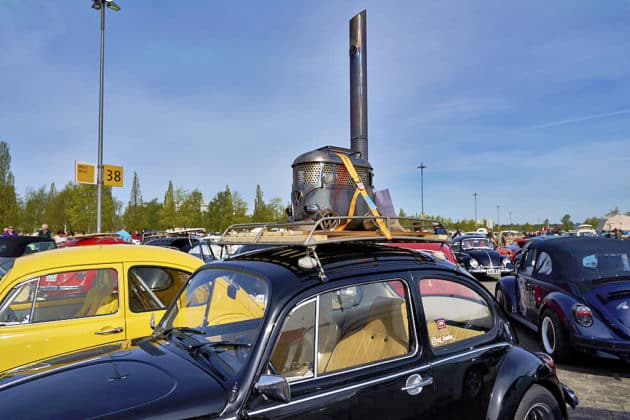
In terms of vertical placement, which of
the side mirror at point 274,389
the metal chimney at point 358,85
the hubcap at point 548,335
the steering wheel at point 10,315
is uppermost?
the metal chimney at point 358,85

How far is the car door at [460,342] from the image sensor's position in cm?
268

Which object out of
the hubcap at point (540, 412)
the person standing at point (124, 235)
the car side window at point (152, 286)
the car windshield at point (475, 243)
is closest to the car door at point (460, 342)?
the hubcap at point (540, 412)

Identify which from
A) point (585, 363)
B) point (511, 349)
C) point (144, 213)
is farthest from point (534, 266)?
point (144, 213)

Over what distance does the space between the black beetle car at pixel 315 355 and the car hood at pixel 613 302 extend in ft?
8.13

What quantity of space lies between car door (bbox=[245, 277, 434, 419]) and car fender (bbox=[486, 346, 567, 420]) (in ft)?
1.92

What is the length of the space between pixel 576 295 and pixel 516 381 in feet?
11.3

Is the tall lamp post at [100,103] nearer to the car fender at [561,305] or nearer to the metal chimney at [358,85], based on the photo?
the metal chimney at [358,85]

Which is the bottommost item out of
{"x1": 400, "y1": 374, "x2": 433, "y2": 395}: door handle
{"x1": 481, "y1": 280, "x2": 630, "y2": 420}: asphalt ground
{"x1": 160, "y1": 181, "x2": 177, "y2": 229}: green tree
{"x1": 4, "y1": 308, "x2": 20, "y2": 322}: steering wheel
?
{"x1": 481, "y1": 280, "x2": 630, "y2": 420}: asphalt ground

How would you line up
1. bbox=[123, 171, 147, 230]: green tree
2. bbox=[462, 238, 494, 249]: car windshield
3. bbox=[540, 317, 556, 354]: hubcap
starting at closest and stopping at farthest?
bbox=[540, 317, 556, 354]: hubcap → bbox=[462, 238, 494, 249]: car windshield → bbox=[123, 171, 147, 230]: green tree

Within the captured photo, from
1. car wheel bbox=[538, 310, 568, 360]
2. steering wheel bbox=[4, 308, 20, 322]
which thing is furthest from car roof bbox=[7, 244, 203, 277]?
car wheel bbox=[538, 310, 568, 360]

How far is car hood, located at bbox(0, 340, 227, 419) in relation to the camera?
6.23ft

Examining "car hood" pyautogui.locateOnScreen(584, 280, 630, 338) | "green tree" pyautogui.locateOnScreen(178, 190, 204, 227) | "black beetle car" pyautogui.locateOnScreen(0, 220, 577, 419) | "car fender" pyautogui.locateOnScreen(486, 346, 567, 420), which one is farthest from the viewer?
"green tree" pyautogui.locateOnScreen(178, 190, 204, 227)

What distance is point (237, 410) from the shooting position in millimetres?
1986

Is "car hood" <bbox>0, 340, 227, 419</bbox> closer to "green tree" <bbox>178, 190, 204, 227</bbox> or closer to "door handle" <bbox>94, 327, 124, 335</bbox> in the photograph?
"door handle" <bbox>94, 327, 124, 335</bbox>
